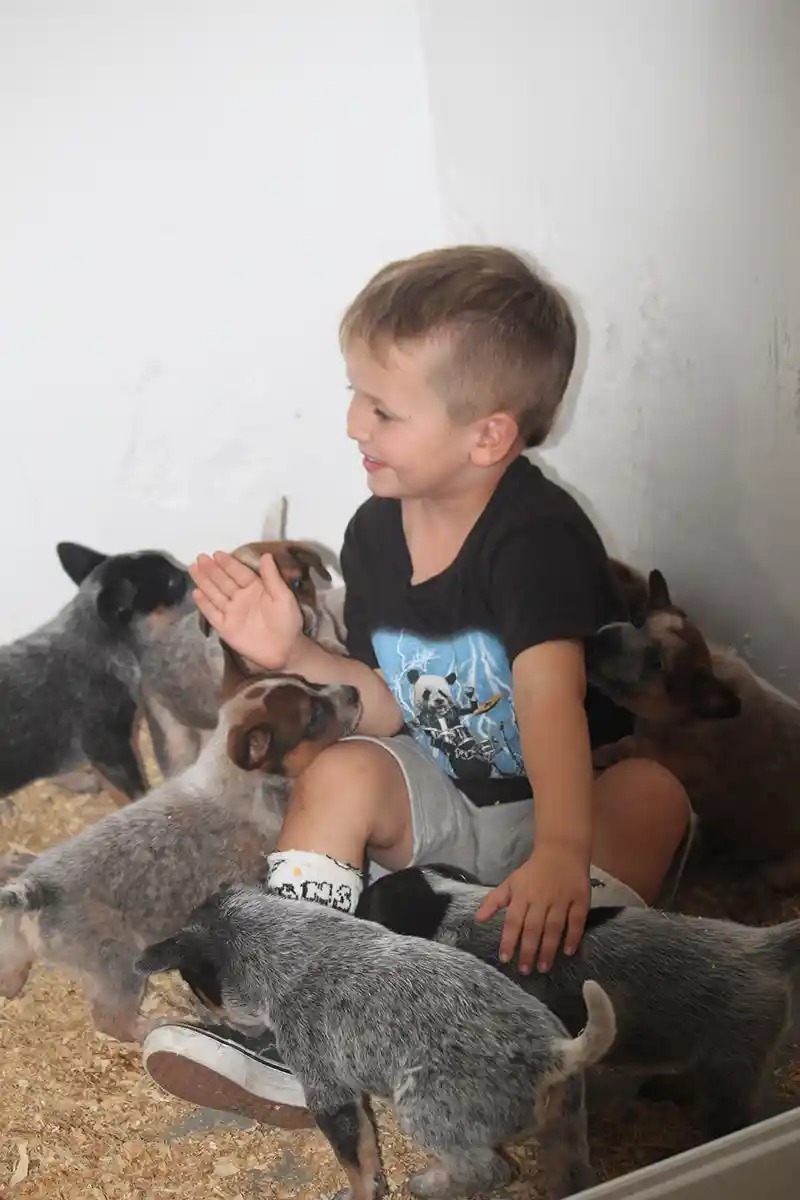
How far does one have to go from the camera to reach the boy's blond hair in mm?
1021

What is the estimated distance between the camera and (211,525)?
1560 mm

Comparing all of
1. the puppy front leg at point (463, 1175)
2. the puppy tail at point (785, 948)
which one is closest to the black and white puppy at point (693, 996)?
the puppy tail at point (785, 948)

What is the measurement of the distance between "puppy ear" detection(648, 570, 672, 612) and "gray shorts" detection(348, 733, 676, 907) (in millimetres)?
245

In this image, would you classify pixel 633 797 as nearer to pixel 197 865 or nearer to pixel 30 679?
pixel 197 865

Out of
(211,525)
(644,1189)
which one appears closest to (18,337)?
(211,525)

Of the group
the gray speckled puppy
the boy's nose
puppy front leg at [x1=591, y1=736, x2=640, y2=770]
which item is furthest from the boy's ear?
the gray speckled puppy

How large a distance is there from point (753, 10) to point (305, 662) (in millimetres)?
737

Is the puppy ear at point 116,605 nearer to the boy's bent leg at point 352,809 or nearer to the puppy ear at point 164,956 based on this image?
the boy's bent leg at point 352,809

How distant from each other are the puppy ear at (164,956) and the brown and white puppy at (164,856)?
0.37ft

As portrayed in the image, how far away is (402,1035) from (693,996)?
0.23 m

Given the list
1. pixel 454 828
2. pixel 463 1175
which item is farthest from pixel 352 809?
pixel 463 1175

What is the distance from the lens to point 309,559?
55.9 inches

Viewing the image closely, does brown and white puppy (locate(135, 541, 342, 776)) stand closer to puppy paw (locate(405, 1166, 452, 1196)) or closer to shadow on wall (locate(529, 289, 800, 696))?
shadow on wall (locate(529, 289, 800, 696))

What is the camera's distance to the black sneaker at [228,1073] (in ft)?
3.27
